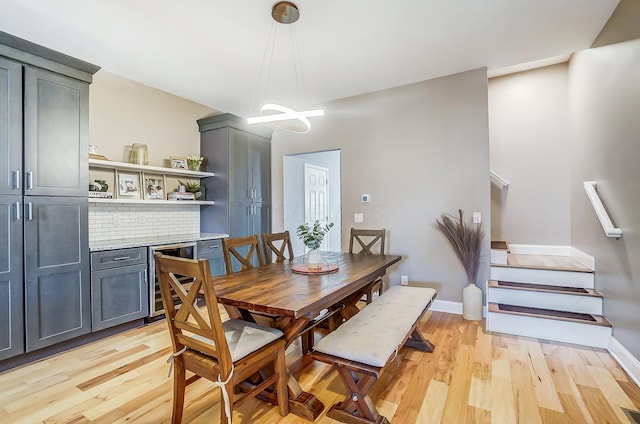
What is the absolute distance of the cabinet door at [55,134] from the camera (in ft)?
8.13

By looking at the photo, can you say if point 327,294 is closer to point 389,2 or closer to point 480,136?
point 389,2

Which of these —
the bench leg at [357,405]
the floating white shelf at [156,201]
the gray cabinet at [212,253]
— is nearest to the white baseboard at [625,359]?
the bench leg at [357,405]

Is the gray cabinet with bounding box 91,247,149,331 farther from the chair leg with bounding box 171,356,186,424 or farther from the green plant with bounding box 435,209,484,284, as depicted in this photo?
the green plant with bounding box 435,209,484,284

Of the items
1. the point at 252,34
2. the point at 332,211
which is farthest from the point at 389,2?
the point at 332,211

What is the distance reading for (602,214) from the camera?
2.47 meters

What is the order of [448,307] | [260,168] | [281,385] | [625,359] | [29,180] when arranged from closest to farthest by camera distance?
[281,385] < [625,359] < [29,180] < [448,307] < [260,168]

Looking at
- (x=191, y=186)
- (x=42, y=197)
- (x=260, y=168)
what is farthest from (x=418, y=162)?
(x=42, y=197)

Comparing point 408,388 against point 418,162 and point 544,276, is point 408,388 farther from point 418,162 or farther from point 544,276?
point 418,162

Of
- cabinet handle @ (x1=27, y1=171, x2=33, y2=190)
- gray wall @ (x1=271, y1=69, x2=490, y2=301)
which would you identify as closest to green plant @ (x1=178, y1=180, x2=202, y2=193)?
cabinet handle @ (x1=27, y1=171, x2=33, y2=190)

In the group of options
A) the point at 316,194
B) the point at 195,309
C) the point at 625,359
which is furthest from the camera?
the point at 316,194

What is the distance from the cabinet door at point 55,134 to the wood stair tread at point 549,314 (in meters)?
4.11

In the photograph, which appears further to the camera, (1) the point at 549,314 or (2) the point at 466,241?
(2) the point at 466,241

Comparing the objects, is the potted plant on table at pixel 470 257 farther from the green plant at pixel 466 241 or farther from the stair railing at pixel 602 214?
the stair railing at pixel 602 214

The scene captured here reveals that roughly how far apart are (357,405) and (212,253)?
2823 millimetres
